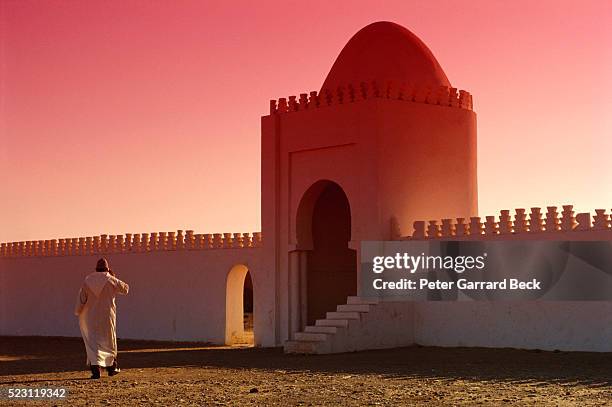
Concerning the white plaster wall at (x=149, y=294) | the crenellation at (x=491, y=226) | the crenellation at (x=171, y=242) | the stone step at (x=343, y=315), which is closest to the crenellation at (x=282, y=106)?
the white plaster wall at (x=149, y=294)

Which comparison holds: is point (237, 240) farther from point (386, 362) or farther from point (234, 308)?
point (386, 362)

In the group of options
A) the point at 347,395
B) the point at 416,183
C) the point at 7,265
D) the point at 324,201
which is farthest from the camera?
the point at 7,265

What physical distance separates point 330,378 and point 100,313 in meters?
3.20

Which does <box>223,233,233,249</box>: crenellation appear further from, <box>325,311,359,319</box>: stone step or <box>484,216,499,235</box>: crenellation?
<box>484,216,499,235</box>: crenellation

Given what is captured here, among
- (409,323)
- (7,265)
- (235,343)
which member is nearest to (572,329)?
(409,323)

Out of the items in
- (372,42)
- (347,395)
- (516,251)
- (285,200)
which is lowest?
(347,395)

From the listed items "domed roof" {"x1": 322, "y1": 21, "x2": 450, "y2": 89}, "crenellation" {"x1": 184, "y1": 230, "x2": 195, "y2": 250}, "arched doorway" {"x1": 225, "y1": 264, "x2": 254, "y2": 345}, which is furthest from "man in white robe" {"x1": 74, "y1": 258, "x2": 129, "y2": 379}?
"crenellation" {"x1": 184, "y1": 230, "x2": 195, "y2": 250}

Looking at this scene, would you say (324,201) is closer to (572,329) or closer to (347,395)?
(572,329)

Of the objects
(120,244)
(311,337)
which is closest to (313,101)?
(311,337)

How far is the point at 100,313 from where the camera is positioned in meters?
14.7

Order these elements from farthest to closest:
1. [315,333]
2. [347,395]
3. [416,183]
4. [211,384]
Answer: [416,183], [315,333], [211,384], [347,395]

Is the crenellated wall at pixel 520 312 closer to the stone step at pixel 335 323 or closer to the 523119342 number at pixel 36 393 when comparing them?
the stone step at pixel 335 323

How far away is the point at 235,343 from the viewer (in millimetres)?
24328

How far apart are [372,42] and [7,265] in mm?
14192
